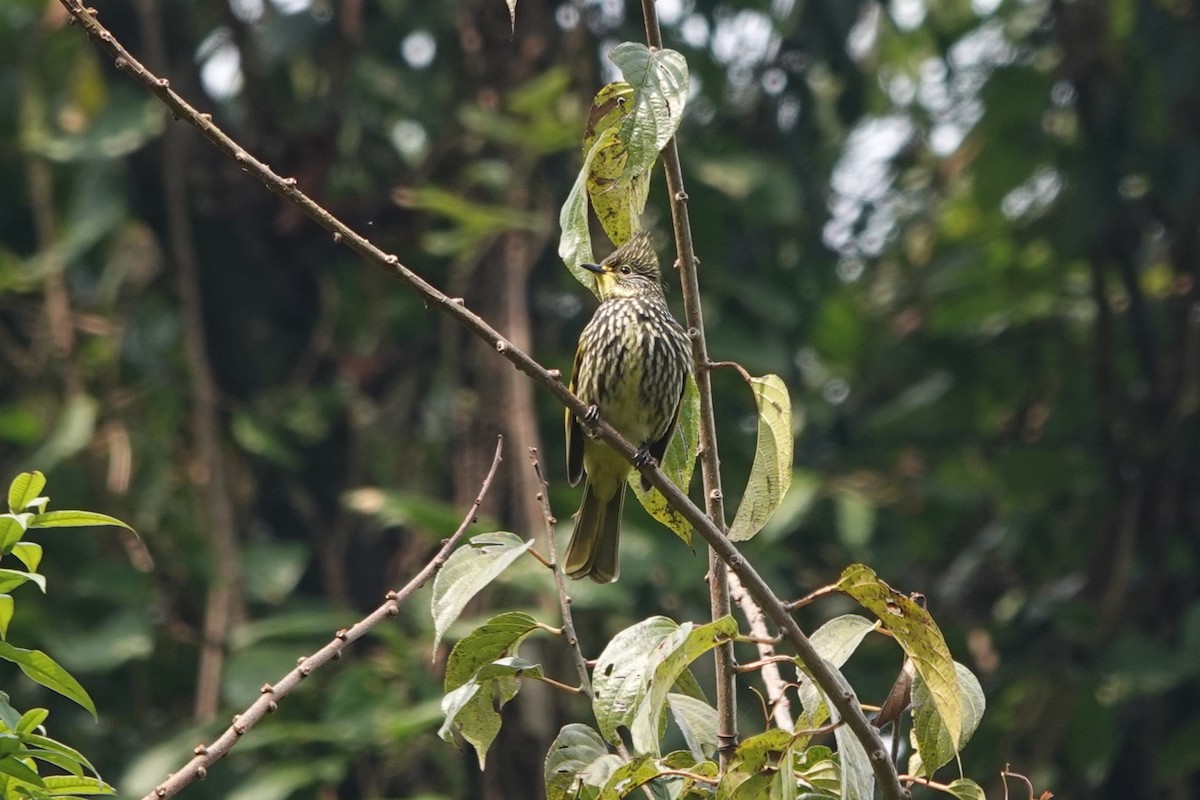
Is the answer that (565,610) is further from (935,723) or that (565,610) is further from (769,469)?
(935,723)

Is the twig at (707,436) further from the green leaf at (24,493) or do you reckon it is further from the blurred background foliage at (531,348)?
the blurred background foliage at (531,348)

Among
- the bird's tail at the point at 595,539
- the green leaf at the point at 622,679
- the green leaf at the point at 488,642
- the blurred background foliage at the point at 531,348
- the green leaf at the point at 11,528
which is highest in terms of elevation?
the blurred background foliage at the point at 531,348

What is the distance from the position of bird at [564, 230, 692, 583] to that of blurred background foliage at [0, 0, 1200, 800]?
1301mm

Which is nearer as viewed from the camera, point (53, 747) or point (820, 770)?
point (53, 747)

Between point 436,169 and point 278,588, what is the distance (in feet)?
5.71

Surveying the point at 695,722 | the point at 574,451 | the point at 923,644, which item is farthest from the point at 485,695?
the point at 574,451

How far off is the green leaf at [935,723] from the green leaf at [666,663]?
30cm

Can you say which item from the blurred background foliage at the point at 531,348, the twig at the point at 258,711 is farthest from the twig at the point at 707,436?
the blurred background foliage at the point at 531,348

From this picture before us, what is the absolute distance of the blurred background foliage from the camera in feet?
18.7

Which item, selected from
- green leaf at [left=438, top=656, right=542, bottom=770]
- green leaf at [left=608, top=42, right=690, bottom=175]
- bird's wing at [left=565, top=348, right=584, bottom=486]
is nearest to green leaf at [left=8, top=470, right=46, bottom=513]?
green leaf at [left=438, top=656, right=542, bottom=770]

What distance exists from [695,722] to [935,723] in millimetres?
360

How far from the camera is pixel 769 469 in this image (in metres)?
2.49

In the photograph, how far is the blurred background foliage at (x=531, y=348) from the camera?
18.7ft

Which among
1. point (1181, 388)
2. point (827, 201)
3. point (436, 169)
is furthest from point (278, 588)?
point (1181, 388)
